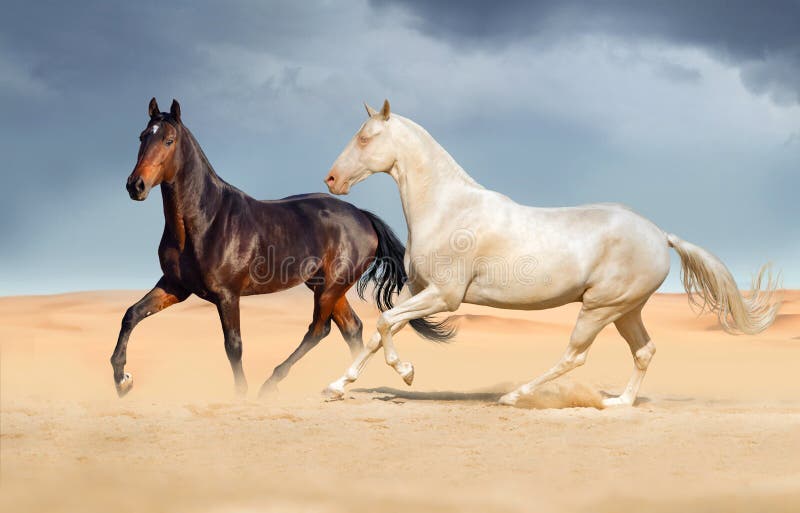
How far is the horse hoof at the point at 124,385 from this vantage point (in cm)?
737

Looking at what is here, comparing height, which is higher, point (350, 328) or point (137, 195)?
point (137, 195)

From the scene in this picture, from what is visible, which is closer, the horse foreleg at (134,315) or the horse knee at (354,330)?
the horse foreleg at (134,315)

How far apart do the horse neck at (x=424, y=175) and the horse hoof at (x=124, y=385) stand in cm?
294

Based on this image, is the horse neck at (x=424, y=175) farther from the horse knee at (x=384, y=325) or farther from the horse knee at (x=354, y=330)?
the horse knee at (x=354, y=330)

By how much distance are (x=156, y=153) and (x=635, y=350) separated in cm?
469

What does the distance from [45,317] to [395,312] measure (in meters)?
14.5

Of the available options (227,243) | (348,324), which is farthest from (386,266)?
(227,243)

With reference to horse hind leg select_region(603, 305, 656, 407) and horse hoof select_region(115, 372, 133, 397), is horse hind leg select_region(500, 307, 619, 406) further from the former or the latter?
horse hoof select_region(115, 372, 133, 397)

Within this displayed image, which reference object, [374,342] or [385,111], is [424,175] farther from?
[374,342]

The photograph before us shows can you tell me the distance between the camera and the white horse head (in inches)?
279

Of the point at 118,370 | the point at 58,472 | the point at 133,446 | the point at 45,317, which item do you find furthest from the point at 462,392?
the point at 45,317

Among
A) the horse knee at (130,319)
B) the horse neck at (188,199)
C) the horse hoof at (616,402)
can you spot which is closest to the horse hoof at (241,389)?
the horse knee at (130,319)

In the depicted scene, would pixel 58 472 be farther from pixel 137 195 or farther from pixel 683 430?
pixel 683 430

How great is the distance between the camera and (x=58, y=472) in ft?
16.0
